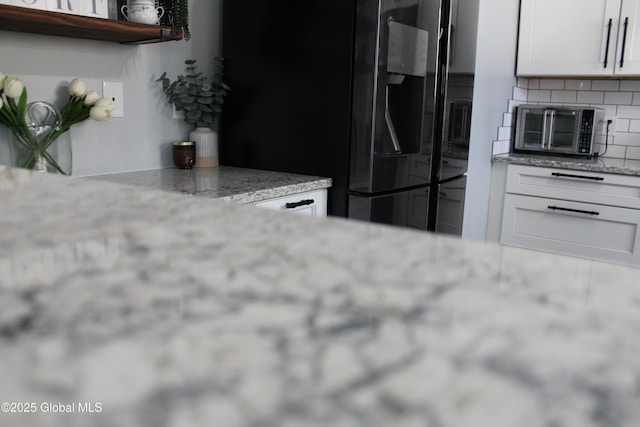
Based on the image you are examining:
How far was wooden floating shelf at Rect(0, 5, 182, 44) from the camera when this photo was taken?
5.38 ft

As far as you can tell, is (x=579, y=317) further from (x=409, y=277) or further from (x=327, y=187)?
(x=327, y=187)

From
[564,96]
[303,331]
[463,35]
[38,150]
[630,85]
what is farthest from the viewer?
[564,96]

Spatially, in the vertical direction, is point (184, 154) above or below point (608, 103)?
below

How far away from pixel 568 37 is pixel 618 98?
49cm

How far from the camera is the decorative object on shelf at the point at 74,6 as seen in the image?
170 centimetres

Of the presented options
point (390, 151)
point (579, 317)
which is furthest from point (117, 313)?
point (390, 151)

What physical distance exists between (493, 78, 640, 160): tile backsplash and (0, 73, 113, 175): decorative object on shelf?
2231mm

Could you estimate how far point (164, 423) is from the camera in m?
0.21

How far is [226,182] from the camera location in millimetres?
2064

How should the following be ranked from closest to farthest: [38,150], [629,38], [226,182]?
1. [38,150]
2. [226,182]
3. [629,38]

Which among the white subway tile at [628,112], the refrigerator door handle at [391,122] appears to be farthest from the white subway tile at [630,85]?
the refrigerator door handle at [391,122]

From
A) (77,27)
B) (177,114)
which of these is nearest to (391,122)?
(177,114)

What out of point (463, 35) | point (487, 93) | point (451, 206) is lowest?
point (451, 206)

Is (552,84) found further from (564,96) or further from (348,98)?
(348,98)
